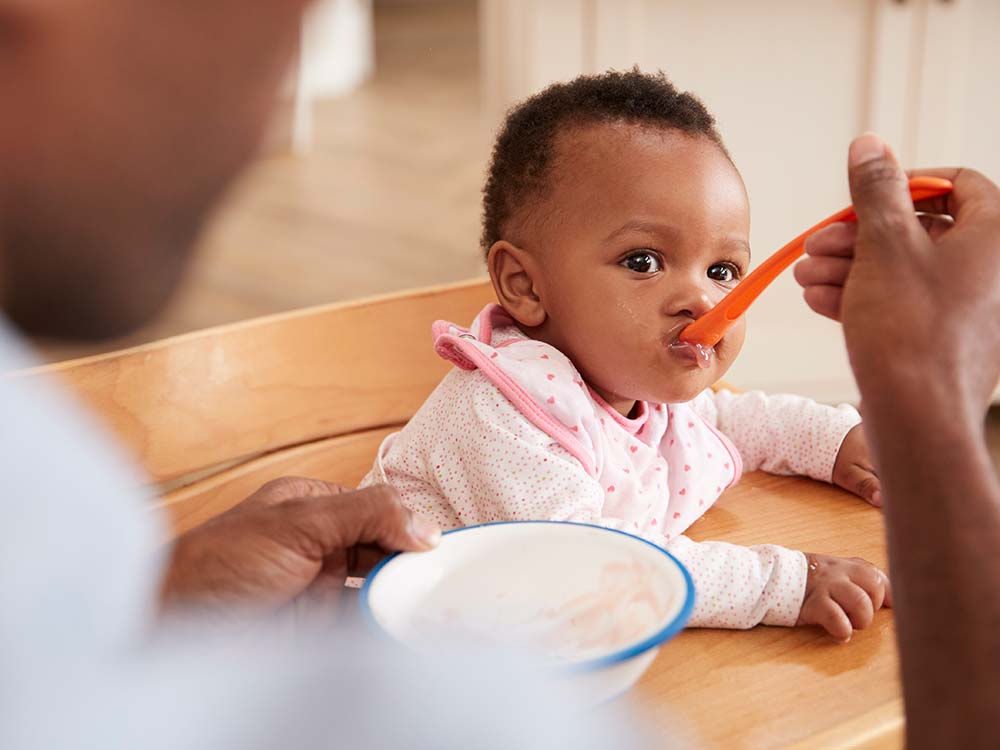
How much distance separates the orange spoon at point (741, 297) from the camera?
0.84 m

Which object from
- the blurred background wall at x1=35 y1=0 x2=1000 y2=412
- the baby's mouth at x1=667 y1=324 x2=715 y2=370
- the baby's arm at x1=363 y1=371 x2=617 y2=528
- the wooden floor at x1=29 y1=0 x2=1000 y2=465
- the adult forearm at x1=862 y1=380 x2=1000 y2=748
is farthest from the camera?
the wooden floor at x1=29 y1=0 x2=1000 y2=465

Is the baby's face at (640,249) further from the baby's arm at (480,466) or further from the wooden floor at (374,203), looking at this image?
the wooden floor at (374,203)

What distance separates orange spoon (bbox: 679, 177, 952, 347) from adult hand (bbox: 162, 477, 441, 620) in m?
0.32

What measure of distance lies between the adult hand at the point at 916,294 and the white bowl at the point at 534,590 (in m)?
0.18

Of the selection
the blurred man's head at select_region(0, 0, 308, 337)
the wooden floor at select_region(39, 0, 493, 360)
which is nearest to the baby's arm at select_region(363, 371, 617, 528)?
the blurred man's head at select_region(0, 0, 308, 337)

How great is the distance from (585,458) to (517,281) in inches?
8.8

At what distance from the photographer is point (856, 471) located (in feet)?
3.48

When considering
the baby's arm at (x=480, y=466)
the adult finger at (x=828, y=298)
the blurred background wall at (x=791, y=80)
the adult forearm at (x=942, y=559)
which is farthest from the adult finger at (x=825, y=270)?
the blurred background wall at (x=791, y=80)

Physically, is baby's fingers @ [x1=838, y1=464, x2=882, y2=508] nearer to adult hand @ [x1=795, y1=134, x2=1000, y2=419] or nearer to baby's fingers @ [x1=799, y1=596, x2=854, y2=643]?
baby's fingers @ [x1=799, y1=596, x2=854, y2=643]

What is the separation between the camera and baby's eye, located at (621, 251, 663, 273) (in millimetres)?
999

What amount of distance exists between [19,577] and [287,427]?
0.66 meters

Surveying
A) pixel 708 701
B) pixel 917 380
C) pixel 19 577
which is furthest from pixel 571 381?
pixel 19 577

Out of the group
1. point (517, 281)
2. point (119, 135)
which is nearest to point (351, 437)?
point (517, 281)

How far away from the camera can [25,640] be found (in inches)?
20.6
